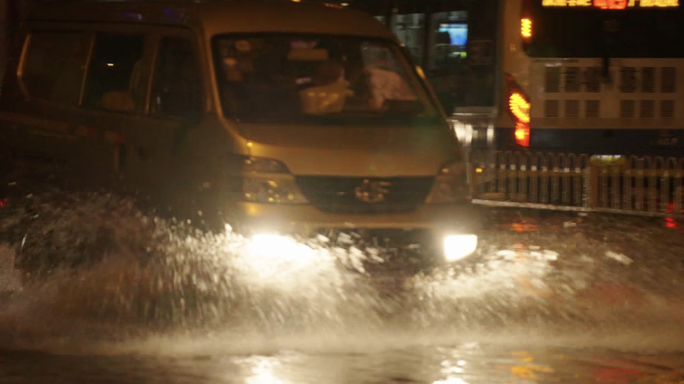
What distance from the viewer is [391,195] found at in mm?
9203

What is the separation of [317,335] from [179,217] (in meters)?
1.54

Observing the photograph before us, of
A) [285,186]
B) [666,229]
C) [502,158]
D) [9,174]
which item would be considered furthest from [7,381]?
[502,158]

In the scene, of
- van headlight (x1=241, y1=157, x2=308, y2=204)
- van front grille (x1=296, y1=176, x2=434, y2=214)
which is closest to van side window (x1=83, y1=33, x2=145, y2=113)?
van headlight (x1=241, y1=157, x2=308, y2=204)

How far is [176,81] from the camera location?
31.7ft

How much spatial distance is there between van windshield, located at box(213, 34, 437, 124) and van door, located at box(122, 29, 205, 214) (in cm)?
24

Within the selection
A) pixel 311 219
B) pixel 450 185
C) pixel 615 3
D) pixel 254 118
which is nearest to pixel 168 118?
pixel 254 118

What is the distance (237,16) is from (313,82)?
0.68 m

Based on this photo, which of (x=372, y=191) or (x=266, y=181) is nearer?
(x=266, y=181)

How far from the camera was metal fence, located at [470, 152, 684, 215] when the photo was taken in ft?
53.9

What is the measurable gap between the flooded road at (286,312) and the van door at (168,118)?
285 mm

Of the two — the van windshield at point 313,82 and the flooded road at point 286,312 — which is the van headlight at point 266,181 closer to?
the flooded road at point 286,312

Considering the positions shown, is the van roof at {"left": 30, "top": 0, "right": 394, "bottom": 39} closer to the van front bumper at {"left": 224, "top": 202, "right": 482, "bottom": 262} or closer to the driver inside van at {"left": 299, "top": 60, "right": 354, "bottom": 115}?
the driver inside van at {"left": 299, "top": 60, "right": 354, "bottom": 115}

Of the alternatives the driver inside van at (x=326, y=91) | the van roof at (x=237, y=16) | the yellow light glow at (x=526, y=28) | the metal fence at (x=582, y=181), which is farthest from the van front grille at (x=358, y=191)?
the metal fence at (x=582, y=181)

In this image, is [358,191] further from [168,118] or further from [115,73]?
[115,73]
